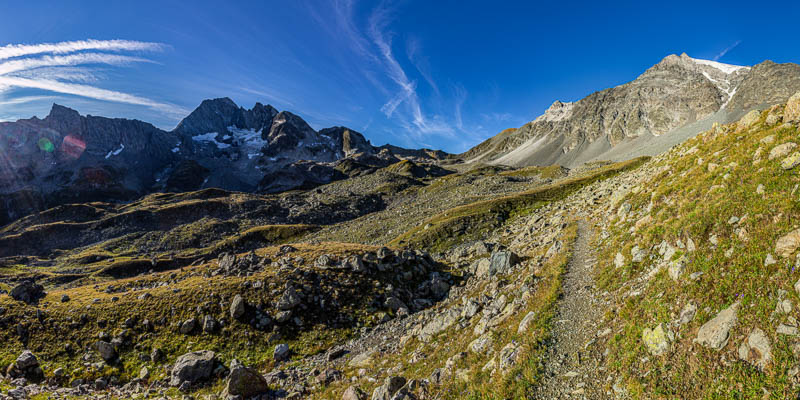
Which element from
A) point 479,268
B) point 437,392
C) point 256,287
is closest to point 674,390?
point 437,392

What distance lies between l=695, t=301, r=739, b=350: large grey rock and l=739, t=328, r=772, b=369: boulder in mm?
454

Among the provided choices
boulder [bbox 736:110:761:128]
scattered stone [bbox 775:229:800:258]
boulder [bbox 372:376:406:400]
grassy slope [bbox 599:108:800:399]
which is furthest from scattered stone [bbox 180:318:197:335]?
boulder [bbox 736:110:761:128]

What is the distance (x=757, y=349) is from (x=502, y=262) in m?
20.5

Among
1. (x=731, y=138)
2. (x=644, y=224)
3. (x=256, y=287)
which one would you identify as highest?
(x=731, y=138)

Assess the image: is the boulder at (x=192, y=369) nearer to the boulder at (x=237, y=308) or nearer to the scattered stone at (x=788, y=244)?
the boulder at (x=237, y=308)

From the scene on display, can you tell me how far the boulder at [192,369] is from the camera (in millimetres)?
21031

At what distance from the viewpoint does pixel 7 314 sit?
2652 centimetres

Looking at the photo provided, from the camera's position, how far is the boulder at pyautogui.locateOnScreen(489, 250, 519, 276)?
27.6m

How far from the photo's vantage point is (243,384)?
60.5 ft

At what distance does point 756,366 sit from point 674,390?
200cm

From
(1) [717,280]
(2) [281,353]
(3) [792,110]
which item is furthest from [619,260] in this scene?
(2) [281,353]

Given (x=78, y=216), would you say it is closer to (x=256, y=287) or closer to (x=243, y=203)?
(x=243, y=203)

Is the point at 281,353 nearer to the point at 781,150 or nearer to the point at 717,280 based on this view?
the point at 717,280

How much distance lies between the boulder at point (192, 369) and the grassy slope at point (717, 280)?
80.2 feet
